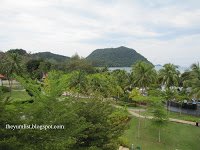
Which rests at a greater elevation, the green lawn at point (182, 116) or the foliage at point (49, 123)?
the foliage at point (49, 123)

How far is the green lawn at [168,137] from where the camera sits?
34.4 m

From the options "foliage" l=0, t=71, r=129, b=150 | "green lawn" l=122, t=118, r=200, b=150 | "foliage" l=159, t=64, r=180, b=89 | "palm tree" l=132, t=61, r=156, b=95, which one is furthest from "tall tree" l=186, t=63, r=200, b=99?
"foliage" l=0, t=71, r=129, b=150

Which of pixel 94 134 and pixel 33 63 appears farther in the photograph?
pixel 33 63

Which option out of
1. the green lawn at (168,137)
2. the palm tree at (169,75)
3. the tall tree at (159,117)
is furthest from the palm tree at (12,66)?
the tall tree at (159,117)

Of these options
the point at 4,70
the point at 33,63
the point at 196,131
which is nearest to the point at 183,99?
the point at 196,131

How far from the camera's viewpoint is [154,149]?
32.8 metres

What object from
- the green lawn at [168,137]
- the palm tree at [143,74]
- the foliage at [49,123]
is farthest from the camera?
the palm tree at [143,74]

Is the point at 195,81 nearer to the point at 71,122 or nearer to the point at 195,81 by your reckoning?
the point at 195,81

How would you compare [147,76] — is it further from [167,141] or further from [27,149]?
[27,149]

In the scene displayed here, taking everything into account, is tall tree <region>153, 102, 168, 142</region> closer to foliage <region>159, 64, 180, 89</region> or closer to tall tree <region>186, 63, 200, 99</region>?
tall tree <region>186, 63, 200, 99</region>

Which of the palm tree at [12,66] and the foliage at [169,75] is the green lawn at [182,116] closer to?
the foliage at [169,75]

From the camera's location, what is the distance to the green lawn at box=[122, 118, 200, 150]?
3441 centimetres

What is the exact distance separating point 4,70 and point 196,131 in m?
39.7

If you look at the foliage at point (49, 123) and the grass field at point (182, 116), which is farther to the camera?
the grass field at point (182, 116)
